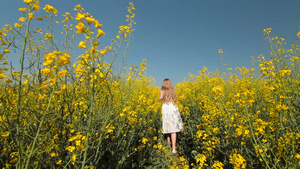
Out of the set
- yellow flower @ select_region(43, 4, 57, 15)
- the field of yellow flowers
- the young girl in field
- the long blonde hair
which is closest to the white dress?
the young girl in field

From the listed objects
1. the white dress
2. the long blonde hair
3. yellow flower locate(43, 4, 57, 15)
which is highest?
yellow flower locate(43, 4, 57, 15)

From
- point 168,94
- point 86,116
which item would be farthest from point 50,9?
point 168,94

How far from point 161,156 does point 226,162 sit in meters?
1.13

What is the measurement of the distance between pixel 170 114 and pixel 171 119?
0.13 m

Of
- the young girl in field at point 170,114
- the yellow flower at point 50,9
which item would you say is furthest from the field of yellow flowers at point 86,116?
the young girl in field at point 170,114

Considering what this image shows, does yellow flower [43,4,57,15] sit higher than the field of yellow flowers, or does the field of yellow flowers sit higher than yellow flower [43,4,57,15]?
yellow flower [43,4,57,15]

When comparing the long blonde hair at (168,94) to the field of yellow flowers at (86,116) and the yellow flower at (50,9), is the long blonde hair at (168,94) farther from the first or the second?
the yellow flower at (50,9)

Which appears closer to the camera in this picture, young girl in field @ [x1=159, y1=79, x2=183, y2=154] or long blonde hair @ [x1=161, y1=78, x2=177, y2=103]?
young girl in field @ [x1=159, y1=79, x2=183, y2=154]

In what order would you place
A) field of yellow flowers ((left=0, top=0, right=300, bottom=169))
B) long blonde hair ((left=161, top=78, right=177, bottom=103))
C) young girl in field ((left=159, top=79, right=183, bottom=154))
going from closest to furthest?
field of yellow flowers ((left=0, top=0, right=300, bottom=169)) → young girl in field ((left=159, top=79, right=183, bottom=154)) → long blonde hair ((left=161, top=78, right=177, bottom=103))

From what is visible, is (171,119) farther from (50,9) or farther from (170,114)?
(50,9)

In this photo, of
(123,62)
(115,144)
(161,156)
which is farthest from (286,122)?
(115,144)

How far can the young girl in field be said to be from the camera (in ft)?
14.3

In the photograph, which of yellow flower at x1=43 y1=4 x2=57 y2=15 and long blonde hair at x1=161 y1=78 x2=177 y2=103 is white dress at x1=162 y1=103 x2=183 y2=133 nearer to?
long blonde hair at x1=161 y1=78 x2=177 y2=103

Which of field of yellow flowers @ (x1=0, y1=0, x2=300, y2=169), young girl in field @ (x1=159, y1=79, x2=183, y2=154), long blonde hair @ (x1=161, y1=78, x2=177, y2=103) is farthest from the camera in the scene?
long blonde hair @ (x1=161, y1=78, x2=177, y2=103)
